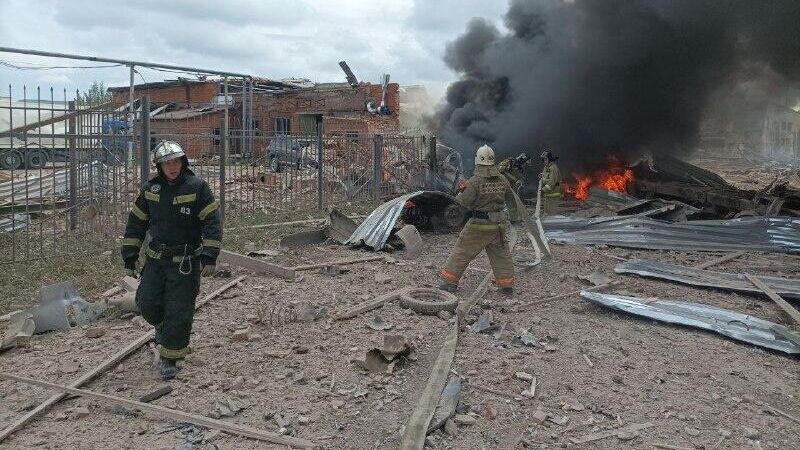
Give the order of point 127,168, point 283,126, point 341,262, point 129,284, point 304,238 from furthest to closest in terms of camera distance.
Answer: point 283,126, point 304,238, point 127,168, point 341,262, point 129,284

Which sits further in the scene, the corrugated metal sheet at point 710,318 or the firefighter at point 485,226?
the firefighter at point 485,226

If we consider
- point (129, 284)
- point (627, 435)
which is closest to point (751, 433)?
point (627, 435)

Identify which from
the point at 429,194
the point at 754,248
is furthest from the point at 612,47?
the point at 429,194

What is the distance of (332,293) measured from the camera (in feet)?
19.6

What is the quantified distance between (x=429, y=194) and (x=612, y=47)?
1016 centimetres

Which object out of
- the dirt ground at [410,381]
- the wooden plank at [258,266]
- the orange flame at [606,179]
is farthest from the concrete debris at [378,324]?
the orange flame at [606,179]

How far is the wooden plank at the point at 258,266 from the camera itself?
6.61 meters

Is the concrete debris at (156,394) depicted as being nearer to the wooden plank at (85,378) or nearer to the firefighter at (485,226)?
the wooden plank at (85,378)

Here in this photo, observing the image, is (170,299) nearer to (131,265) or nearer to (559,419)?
(131,265)

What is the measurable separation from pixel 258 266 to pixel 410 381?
323 centimetres

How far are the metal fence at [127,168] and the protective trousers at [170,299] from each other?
3.30 metres

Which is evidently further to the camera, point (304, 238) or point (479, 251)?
point (304, 238)

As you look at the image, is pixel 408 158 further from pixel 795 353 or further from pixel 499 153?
pixel 795 353

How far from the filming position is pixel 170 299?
4000mm
